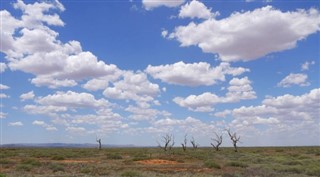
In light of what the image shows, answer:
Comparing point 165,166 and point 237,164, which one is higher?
point 237,164

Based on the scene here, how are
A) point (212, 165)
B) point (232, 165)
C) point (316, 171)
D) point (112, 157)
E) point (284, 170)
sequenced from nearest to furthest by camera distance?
1. point (316, 171)
2. point (284, 170)
3. point (212, 165)
4. point (232, 165)
5. point (112, 157)

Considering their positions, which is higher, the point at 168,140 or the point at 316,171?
the point at 168,140

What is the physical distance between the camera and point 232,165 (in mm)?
38219

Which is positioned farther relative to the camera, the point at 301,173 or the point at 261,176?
the point at 301,173

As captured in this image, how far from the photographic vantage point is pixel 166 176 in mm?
27469

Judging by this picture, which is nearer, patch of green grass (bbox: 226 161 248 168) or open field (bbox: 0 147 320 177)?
open field (bbox: 0 147 320 177)

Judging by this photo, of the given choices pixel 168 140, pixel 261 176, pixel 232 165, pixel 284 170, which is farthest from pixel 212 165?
pixel 168 140

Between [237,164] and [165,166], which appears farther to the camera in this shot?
[165,166]

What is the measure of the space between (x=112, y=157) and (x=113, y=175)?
2790cm

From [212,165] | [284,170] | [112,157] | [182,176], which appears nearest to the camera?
[182,176]

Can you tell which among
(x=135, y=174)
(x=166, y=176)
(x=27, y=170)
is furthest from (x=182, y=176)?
(x=27, y=170)

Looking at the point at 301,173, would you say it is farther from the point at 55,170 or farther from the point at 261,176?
the point at 55,170

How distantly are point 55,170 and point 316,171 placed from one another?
1974 centimetres

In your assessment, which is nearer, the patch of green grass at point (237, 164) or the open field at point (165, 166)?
the open field at point (165, 166)
